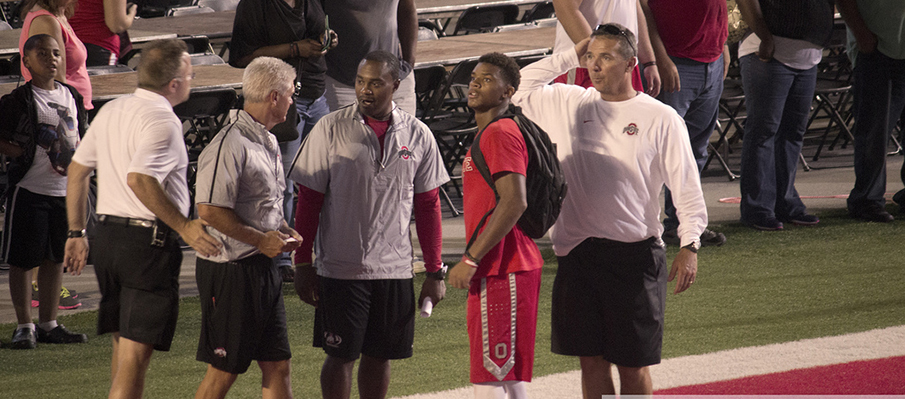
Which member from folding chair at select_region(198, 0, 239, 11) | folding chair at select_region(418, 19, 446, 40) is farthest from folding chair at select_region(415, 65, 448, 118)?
folding chair at select_region(198, 0, 239, 11)

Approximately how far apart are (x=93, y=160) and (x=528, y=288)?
1.65m

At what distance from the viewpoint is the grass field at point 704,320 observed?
14.9ft

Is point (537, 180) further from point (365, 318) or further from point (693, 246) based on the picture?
point (365, 318)

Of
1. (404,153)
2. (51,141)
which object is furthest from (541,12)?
(404,153)

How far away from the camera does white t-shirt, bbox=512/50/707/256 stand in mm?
3527

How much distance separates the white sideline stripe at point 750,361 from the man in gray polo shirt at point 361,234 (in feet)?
1.84

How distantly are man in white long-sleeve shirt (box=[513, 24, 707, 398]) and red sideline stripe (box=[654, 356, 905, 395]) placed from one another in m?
0.86

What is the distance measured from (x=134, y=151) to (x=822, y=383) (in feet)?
9.64

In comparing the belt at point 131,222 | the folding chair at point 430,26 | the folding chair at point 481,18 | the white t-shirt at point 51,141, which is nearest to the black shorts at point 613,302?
the belt at point 131,222

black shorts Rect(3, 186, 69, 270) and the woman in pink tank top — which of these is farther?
the woman in pink tank top

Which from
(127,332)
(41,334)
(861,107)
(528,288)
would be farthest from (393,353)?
(861,107)

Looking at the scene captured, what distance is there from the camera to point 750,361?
4707 mm

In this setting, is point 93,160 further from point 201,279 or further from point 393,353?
point 393,353

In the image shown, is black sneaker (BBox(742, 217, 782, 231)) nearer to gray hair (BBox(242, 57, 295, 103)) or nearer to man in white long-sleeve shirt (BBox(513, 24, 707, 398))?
man in white long-sleeve shirt (BBox(513, 24, 707, 398))
